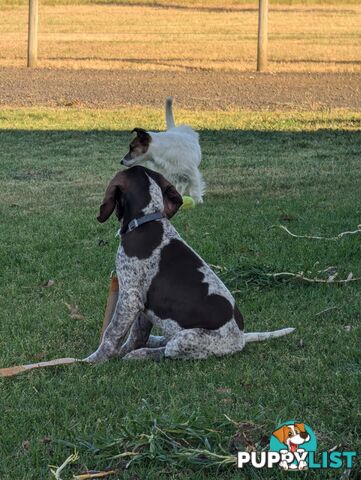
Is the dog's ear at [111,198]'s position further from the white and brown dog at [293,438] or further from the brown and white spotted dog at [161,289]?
the white and brown dog at [293,438]

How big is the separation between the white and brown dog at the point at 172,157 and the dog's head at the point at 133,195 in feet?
15.2

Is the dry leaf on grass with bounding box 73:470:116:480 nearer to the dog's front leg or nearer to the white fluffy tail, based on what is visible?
the dog's front leg

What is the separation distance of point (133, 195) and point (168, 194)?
25 cm

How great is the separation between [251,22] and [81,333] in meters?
35.9

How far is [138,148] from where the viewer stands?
10.5m

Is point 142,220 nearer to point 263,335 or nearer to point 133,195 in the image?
point 133,195

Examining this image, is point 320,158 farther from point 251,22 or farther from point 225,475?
point 251,22

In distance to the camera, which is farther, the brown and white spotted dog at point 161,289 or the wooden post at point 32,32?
the wooden post at point 32,32

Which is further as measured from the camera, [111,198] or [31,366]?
[111,198]

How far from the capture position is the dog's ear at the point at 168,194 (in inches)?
227

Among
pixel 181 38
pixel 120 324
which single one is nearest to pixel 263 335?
pixel 120 324

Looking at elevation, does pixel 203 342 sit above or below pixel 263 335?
above

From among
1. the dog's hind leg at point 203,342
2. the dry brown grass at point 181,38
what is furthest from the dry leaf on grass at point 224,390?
the dry brown grass at point 181,38

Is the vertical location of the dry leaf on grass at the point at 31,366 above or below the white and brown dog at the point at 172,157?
above
